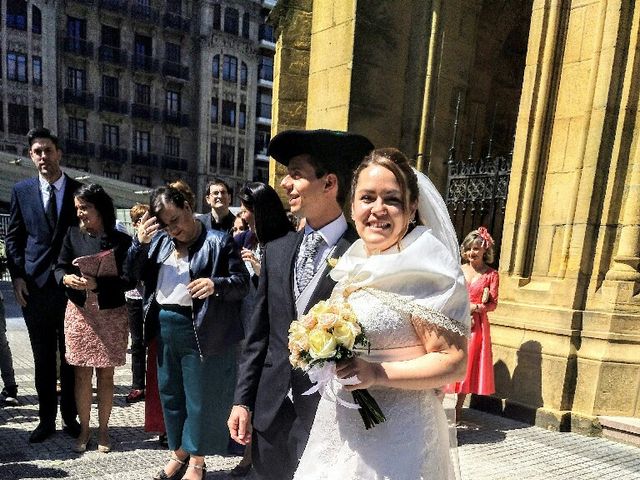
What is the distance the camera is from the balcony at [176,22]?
3644cm

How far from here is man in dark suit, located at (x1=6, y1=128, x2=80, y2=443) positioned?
153 inches

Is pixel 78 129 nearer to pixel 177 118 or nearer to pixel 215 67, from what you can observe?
pixel 177 118

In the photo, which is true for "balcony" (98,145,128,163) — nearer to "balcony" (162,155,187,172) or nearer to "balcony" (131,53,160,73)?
"balcony" (162,155,187,172)

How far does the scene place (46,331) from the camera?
3.95 metres

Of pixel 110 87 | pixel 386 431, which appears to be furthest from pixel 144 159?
pixel 386 431

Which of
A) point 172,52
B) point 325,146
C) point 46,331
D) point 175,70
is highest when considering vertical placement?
point 172,52

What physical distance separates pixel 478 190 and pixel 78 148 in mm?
34414

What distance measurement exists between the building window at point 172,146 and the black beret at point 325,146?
37827 mm

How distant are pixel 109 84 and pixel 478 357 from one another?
37406 mm

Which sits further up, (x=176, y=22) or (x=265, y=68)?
(x=176, y=22)

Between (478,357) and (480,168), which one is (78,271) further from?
(480,168)

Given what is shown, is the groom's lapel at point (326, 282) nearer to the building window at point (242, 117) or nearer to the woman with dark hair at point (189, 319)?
the woman with dark hair at point (189, 319)

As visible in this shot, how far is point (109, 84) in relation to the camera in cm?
3516

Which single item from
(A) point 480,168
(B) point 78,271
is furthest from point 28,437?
(A) point 480,168
